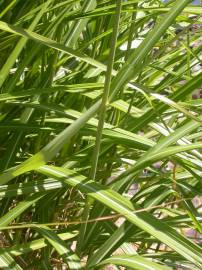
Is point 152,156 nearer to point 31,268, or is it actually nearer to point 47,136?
point 47,136

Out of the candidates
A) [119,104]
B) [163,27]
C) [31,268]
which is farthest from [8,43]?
[31,268]

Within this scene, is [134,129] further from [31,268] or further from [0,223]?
[31,268]

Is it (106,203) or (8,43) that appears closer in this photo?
(106,203)

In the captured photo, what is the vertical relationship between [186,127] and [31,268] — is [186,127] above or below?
above

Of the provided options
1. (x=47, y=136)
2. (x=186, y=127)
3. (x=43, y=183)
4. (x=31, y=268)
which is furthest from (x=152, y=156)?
(x=31, y=268)

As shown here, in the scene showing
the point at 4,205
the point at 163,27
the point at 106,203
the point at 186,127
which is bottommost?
the point at 4,205

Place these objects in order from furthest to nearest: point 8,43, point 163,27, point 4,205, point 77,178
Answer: point 4,205
point 8,43
point 77,178
point 163,27

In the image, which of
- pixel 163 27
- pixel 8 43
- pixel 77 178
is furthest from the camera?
pixel 8 43
